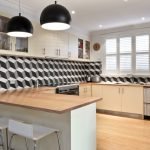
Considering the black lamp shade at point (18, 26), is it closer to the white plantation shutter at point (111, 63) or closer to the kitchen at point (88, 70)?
the kitchen at point (88, 70)

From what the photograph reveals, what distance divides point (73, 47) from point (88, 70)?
135 centimetres

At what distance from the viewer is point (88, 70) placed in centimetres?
614

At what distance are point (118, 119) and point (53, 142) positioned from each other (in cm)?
267

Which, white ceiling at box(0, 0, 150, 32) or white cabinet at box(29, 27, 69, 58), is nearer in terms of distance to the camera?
white ceiling at box(0, 0, 150, 32)

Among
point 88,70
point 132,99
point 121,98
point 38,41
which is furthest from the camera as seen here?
point 88,70

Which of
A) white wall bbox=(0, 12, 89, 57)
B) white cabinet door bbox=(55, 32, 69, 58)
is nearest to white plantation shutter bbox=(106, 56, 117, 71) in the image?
white cabinet door bbox=(55, 32, 69, 58)

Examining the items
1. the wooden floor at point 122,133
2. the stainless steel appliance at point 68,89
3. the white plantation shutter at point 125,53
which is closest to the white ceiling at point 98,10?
the white plantation shutter at point 125,53

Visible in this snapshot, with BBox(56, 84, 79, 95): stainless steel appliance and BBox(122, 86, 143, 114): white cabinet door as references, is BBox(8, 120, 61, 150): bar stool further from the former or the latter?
BBox(122, 86, 143, 114): white cabinet door

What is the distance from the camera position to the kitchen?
244 cm

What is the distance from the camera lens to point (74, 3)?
3.44 m

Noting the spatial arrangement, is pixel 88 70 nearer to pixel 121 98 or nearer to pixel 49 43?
pixel 121 98

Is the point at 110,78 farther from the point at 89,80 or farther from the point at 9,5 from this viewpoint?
the point at 9,5

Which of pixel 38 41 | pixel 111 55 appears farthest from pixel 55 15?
pixel 111 55

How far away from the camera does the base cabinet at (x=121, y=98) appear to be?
182 inches
